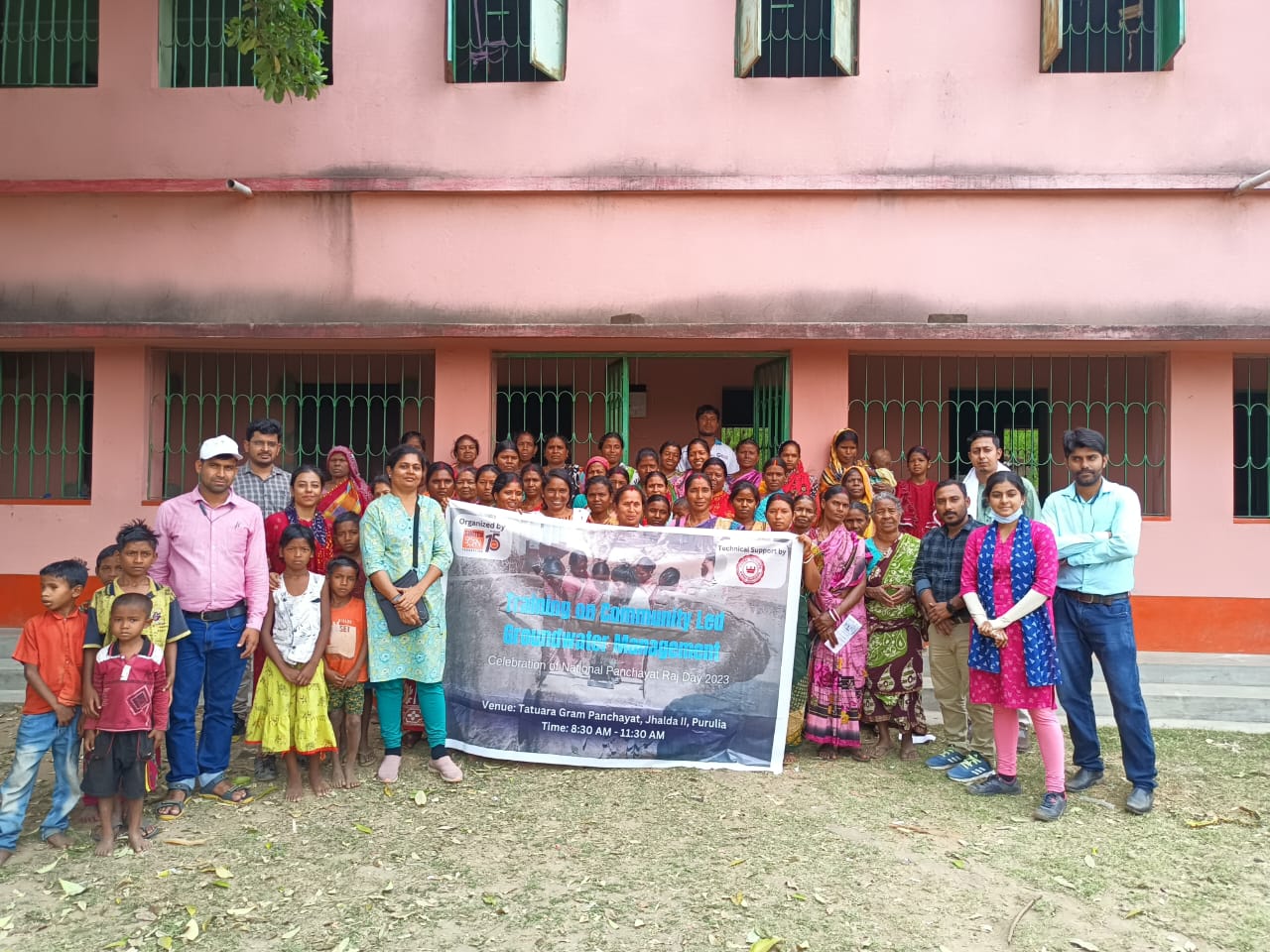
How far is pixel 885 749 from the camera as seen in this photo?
4.64 m

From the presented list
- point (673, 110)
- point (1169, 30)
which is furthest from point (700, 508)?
point (1169, 30)

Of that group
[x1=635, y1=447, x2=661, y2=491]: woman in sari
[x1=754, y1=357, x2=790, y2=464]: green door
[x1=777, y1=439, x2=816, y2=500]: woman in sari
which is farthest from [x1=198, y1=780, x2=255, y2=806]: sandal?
[x1=754, y1=357, x2=790, y2=464]: green door

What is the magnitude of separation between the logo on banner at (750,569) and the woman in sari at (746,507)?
0.72ft

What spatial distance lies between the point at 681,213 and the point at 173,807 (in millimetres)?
4961

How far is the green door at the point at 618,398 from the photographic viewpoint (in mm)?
6859

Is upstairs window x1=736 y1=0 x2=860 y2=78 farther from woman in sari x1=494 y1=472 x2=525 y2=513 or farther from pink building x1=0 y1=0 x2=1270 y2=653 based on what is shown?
woman in sari x1=494 y1=472 x2=525 y2=513

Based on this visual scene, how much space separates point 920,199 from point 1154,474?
2.81 m

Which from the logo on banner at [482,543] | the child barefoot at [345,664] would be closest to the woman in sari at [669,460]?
the logo on banner at [482,543]

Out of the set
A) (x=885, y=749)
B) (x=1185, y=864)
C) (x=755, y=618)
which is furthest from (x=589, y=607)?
(x=1185, y=864)

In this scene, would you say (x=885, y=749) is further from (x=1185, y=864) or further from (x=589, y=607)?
(x=589, y=607)

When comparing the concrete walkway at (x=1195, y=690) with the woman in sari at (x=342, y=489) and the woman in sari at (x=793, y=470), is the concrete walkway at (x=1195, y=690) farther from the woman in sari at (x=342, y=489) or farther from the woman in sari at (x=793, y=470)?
the woman in sari at (x=342, y=489)

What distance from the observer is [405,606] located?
404 cm

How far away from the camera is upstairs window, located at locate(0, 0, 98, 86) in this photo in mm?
7070

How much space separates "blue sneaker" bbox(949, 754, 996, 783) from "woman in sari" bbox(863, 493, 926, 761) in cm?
32
